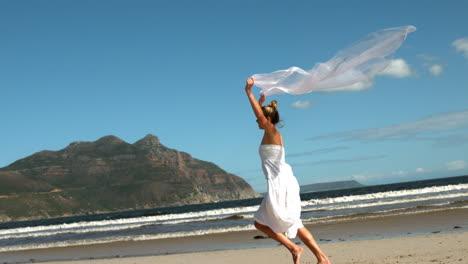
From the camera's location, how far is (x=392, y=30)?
6234 millimetres

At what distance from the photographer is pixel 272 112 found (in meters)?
5.77

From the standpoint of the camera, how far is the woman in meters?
5.73

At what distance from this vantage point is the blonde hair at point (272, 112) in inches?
227

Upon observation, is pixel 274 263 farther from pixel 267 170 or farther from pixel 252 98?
pixel 252 98

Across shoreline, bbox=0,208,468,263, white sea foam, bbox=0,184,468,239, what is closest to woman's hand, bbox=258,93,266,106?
shoreline, bbox=0,208,468,263

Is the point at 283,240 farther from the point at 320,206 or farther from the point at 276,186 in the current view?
the point at 320,206

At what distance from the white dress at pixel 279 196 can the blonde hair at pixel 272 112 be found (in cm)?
32

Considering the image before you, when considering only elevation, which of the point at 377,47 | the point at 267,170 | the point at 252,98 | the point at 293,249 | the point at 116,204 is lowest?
the point at 116,204

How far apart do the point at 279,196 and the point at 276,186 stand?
13 centimetres

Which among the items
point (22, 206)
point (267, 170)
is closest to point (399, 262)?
point (267, 170)

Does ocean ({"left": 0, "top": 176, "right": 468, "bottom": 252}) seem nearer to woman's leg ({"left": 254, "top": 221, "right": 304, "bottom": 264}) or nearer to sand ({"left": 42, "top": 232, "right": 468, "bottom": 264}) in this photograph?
sand ({"left": 42, "top": 232, "right": 468, "bottom": 264})

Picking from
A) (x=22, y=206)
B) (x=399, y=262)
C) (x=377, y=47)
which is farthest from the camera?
(x=22, y=206)

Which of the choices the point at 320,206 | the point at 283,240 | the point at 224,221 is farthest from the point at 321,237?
the point at 320,206

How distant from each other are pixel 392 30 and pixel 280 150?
86.2 inches
